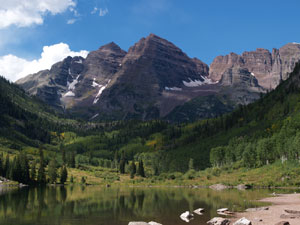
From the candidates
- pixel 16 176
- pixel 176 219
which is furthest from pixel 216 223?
pixel 16 176

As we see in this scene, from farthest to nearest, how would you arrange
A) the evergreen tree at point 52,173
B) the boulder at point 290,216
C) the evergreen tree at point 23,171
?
the evergreen tree at point 52,173 → the evergreen tree at point 23,171 → the boulder at point 290,216

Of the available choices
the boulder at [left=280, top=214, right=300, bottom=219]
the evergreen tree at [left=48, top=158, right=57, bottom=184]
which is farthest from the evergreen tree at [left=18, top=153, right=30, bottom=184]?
the boulder at [left=280, top=214, right=300, bottom=219]

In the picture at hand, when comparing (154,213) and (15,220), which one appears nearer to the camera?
(15,220)

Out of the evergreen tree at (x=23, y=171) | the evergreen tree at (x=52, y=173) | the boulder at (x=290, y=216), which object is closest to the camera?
the boulder at (x=290, y=216)

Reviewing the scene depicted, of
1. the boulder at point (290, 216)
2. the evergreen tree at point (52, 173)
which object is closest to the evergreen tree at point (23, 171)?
the evergreen tree at point (52, 173)

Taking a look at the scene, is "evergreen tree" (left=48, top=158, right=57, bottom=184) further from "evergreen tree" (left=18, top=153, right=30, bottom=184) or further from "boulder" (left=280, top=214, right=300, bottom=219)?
"boulder" (left=280, top=214, right=300, bottom=219)

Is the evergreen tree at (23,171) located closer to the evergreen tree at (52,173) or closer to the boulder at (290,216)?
the evergreen tree at (52,173)

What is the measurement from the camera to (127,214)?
2421 inches

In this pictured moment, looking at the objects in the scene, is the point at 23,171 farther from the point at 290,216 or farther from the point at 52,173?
the point at 290,216

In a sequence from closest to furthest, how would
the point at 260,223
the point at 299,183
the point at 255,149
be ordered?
the point at 260,223 < the point at 299,183 < the point at 255,149

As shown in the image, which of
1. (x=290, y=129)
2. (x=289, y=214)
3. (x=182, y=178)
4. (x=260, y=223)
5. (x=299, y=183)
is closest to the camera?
(x=260, y=223)

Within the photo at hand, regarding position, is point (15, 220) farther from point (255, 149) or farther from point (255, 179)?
point (255, 149)

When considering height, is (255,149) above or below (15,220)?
above

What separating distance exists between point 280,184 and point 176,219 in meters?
76.3
